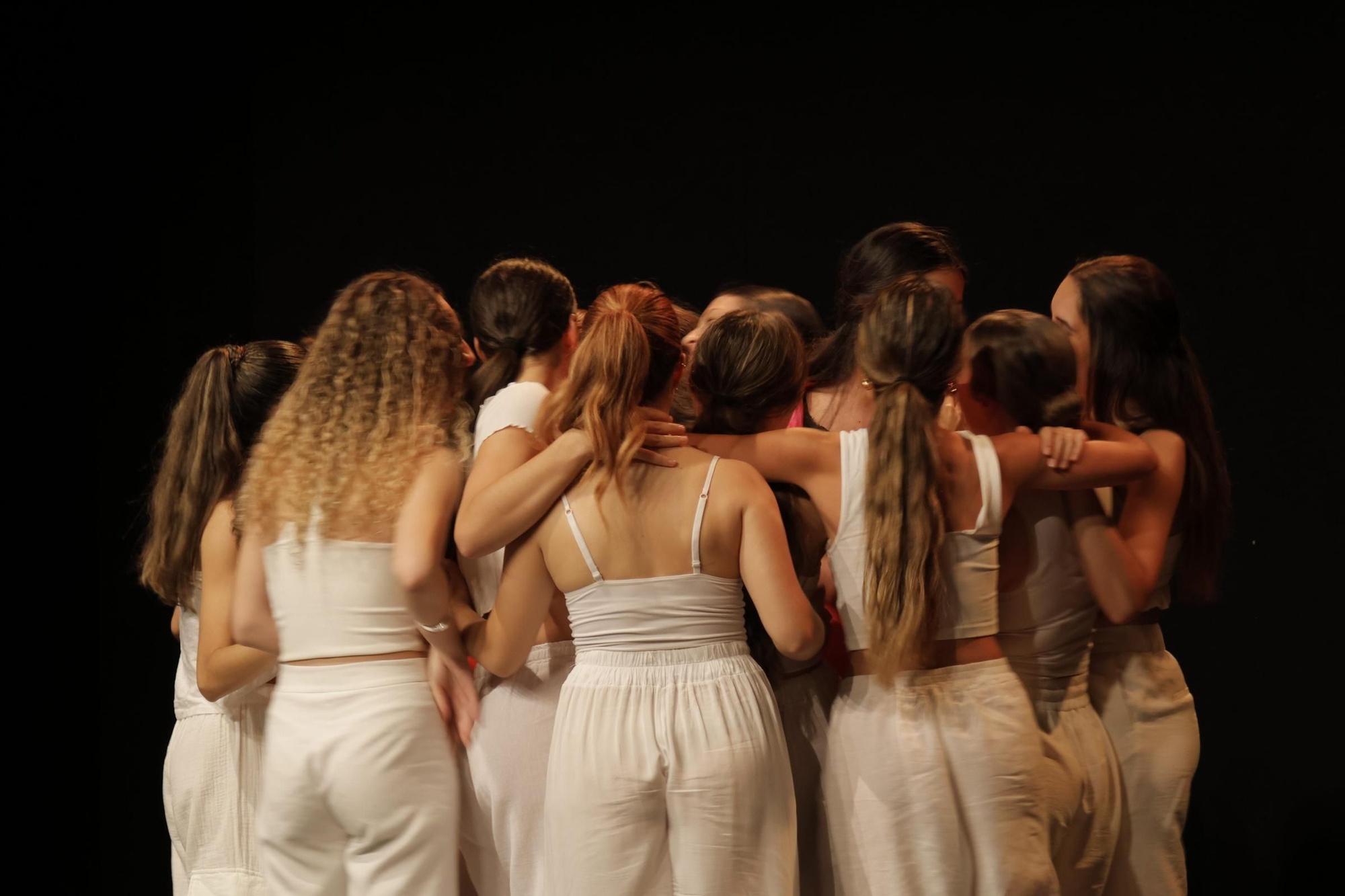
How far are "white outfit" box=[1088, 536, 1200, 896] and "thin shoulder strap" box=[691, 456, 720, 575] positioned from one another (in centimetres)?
107

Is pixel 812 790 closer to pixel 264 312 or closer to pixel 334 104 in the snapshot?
pixel 264 312

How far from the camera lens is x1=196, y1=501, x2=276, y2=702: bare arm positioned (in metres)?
2.41

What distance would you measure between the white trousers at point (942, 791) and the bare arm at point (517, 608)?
599mm

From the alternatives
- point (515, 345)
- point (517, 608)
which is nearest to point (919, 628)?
point (517, 608)

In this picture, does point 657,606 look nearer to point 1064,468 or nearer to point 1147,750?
point 1064,468

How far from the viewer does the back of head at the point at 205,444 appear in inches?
101

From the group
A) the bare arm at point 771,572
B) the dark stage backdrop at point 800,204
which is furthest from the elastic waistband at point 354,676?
the dark stage backdrop at point 800,204

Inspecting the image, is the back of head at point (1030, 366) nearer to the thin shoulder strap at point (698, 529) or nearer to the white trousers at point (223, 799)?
the thin shoulder strap at point (698, 529)

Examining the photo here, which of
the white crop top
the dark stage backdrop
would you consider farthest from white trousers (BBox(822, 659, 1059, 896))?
the dark stage backdrop

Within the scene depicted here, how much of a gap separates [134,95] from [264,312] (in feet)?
2.93

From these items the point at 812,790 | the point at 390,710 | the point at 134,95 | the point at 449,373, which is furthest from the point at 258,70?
the point at 812,790

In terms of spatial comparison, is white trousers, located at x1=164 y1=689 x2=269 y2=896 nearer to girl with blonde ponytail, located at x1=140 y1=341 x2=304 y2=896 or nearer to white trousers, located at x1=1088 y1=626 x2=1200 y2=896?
girl with blonde ponytail, located at x1=140 y1=341 x2=304 y2=896

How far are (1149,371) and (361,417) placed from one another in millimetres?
1645

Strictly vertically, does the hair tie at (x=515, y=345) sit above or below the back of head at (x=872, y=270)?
below
